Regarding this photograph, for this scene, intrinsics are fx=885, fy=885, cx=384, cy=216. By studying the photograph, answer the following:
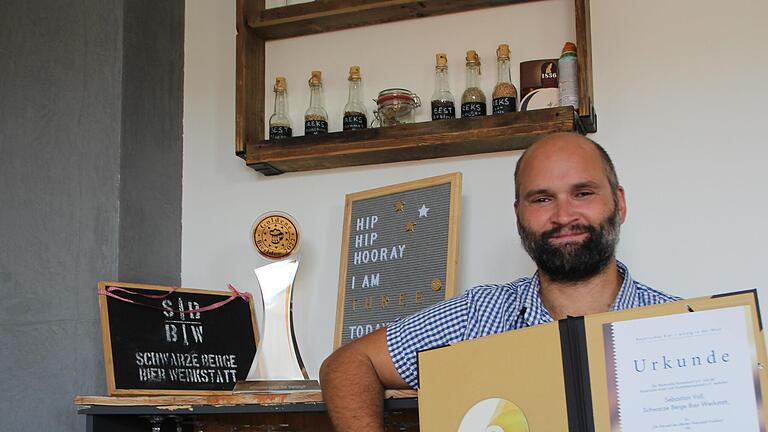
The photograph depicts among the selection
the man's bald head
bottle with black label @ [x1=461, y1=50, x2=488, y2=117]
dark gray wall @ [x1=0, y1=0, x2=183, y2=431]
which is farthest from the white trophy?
the man's bald head

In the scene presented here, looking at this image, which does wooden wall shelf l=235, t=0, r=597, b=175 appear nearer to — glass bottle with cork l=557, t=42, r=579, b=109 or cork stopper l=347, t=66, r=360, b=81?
glass bottle with cork l=557, t=42, r=579, b=109

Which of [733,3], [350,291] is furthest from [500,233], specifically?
[733,3]

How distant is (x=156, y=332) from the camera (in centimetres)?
198

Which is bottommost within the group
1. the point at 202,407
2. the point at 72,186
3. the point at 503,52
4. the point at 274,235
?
the point at 202,407

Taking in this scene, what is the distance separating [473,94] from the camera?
204 cm

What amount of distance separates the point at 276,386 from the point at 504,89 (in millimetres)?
829

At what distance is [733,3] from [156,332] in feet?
4.82

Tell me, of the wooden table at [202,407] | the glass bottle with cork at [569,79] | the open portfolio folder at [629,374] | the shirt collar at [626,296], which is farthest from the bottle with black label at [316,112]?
the open portfolio folder at [629,374]

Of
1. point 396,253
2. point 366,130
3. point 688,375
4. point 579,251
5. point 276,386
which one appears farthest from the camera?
point 366,130

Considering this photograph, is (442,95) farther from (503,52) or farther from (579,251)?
(579,251)

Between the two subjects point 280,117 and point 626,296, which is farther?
point 280,117

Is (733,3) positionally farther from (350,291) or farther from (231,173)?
(231,173)

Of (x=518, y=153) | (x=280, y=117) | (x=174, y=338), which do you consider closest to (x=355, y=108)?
(x=280, y=117)

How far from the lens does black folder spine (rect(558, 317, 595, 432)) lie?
3.57 ft
